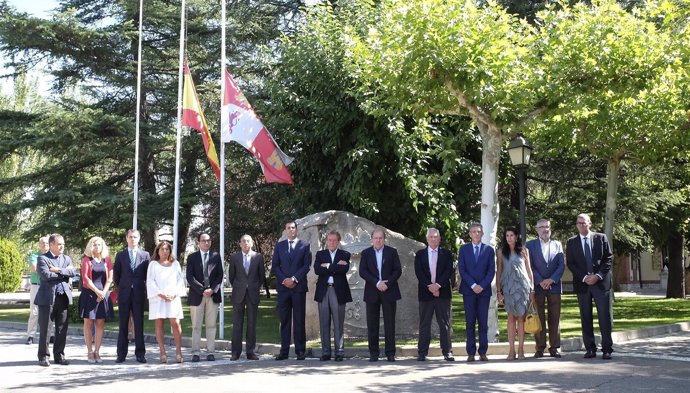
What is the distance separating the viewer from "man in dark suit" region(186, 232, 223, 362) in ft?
40.3

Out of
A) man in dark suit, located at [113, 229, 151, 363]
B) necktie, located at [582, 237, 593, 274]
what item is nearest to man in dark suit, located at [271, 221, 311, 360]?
man in dark suit, located at [113, 229, 151, 363]

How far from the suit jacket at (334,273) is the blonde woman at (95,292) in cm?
320

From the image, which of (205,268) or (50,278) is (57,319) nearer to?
(50,278)

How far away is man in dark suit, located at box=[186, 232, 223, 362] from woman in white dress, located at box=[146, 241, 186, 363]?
1.02 ft

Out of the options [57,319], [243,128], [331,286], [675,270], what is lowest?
[57,319]

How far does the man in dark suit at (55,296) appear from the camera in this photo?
1170cm

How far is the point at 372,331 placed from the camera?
12.1 metres

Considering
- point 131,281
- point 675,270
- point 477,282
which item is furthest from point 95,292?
point 675,270

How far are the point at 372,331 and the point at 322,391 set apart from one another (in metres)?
3.37

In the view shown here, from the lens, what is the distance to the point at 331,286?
12484 millimetres

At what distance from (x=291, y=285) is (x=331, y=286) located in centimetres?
63

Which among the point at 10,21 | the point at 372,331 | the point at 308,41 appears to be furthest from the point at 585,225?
the point at 10,21

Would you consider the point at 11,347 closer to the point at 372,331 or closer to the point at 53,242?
the point at 53,242

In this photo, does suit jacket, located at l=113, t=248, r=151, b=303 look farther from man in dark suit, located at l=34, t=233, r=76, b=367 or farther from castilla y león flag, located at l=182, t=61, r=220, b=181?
castilla y león flag, located at l=182, t=61, r=220, b=181
